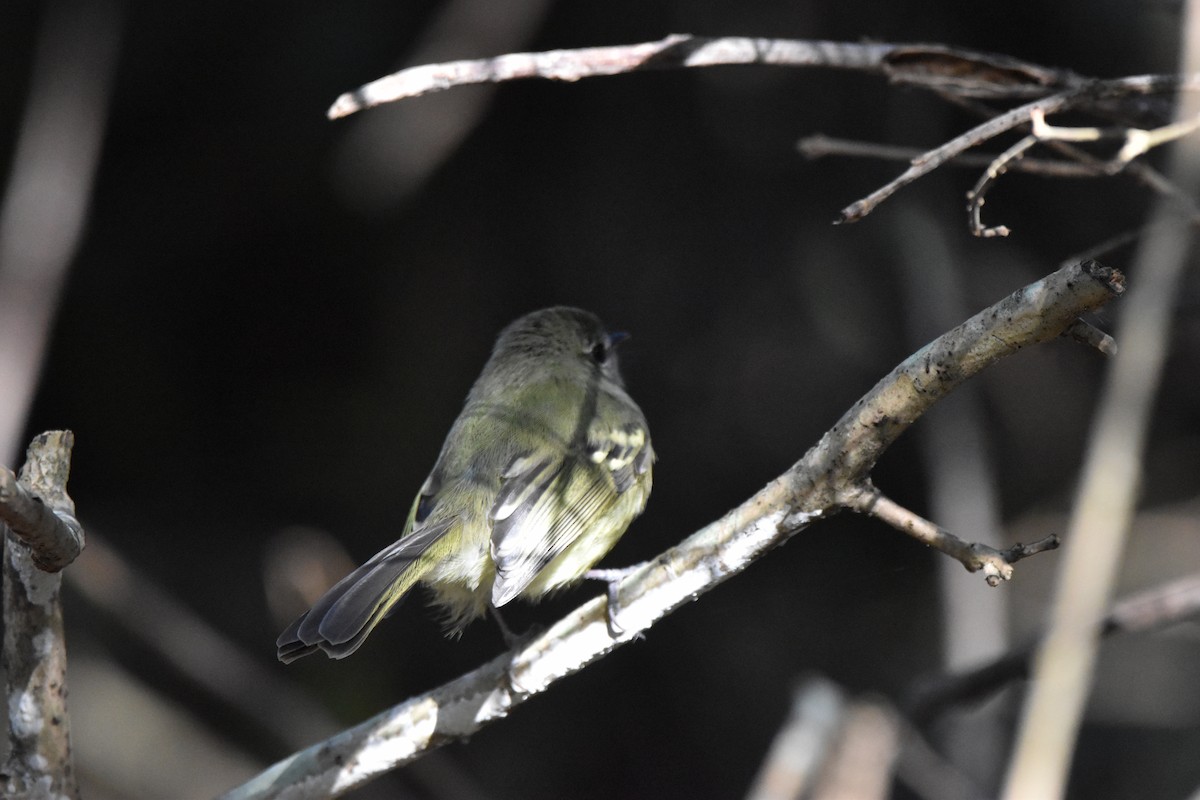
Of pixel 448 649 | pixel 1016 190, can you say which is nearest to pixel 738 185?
pixel 1016 190

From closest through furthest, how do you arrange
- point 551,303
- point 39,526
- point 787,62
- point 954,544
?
point 954,544 → point 39,526 → point 787,62 → point 551,303

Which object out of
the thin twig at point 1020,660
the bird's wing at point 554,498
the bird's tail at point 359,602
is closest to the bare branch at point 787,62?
the bird's tail at point 359,602

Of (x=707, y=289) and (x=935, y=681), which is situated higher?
(x=707, y=289)

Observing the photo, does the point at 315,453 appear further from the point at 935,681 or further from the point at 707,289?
the point at 935,681

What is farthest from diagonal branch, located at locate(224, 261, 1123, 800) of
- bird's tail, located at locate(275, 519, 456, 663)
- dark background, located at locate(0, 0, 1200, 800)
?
dark background, located at locate(0, 0, 1200, 800)

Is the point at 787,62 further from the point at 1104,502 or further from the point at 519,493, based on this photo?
the point at 519,493

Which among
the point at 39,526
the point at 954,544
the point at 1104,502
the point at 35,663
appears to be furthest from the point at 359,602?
the point at 1104,502
